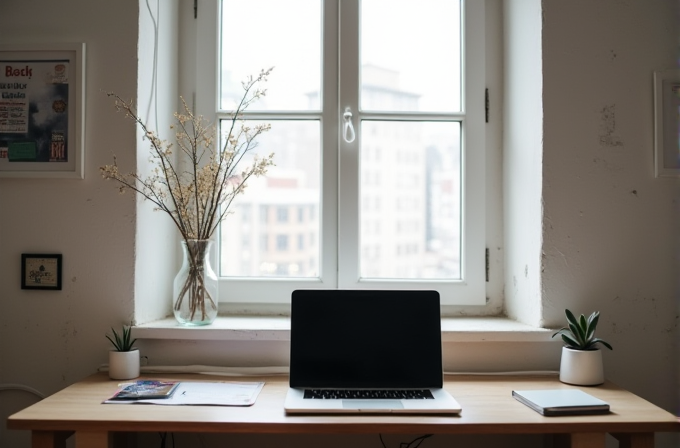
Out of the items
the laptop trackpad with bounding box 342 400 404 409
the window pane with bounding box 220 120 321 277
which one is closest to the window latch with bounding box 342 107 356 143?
the window pane with bounding box 220 120 321 277

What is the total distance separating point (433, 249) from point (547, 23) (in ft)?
2.91

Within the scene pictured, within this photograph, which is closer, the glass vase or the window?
the glass vase

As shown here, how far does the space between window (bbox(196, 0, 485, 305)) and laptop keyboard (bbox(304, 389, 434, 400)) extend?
23.8 inches

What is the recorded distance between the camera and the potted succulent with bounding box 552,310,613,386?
1.74 metres

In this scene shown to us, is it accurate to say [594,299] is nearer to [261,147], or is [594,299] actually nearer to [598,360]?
[598,360]

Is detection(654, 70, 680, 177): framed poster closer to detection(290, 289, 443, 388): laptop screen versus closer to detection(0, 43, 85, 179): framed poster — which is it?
detection(290, 289, 443, 388): laptop screen

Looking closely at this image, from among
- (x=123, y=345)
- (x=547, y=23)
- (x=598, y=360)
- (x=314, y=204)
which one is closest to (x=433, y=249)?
(x=314, y=204)

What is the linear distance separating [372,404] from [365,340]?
226mm

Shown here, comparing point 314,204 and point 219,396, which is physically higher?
point 314,204

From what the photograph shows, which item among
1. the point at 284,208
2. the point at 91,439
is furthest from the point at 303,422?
the point at 284,208

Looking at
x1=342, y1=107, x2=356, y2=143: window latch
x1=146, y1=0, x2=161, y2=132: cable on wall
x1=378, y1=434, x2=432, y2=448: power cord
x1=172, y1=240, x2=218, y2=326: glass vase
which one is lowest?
x1=378, y1=434, x2=432, y2=448: power cord

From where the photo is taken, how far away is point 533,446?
1.97 m

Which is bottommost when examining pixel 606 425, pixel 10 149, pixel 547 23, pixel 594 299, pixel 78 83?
pixel 606 425

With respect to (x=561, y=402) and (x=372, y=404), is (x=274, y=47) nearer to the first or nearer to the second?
(x=372, y=404)
